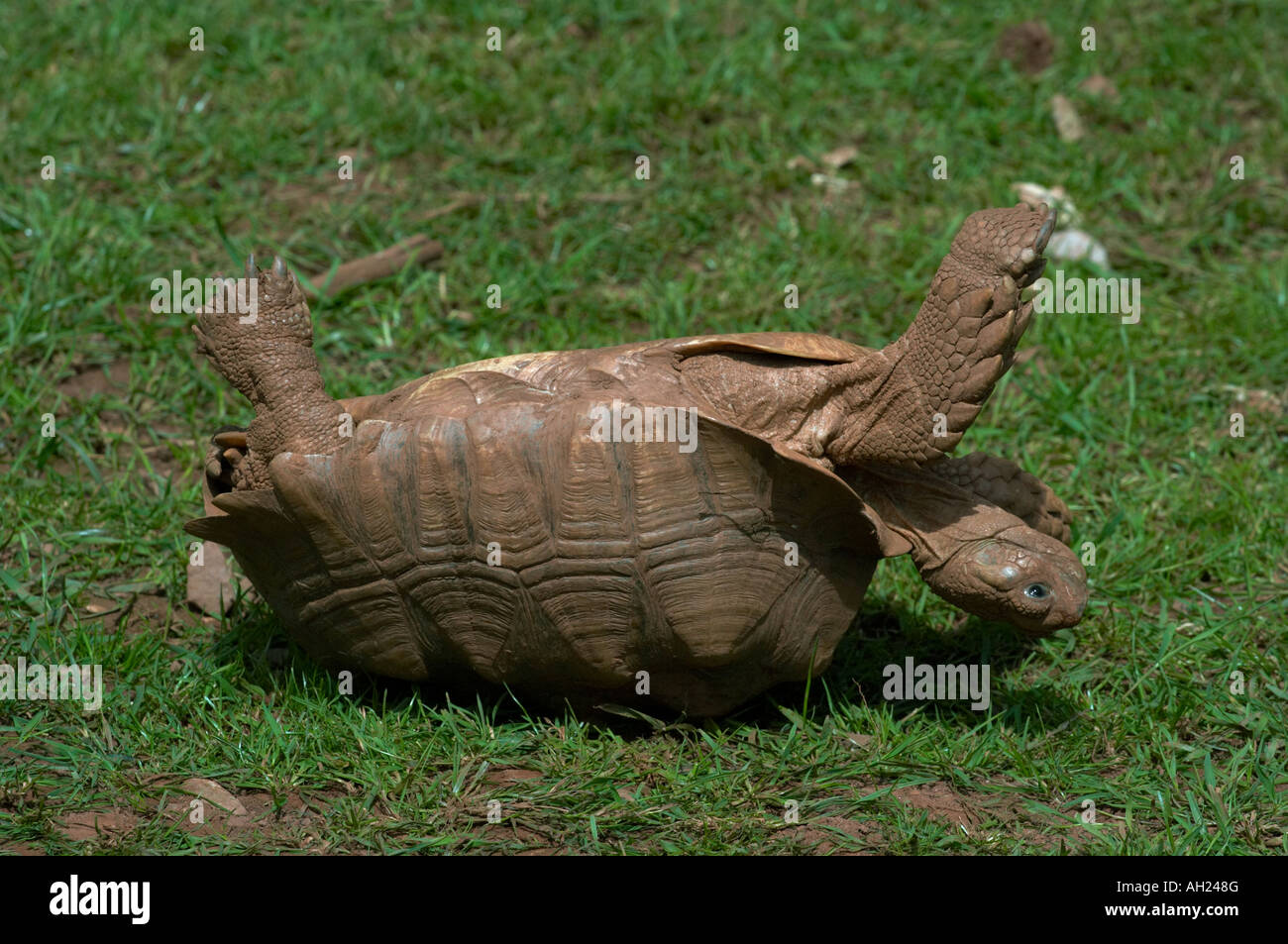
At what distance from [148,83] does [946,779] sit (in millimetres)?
5869

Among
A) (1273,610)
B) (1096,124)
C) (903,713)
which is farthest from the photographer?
(1096,124)

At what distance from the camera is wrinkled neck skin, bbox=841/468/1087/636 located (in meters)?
4.58

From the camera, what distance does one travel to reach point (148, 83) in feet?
25.8

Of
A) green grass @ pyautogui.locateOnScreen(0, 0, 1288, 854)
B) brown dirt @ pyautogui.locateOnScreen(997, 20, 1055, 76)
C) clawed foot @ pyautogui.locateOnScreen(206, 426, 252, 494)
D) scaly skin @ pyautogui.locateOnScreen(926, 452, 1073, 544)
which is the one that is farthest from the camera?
brown dirt @ pyautogui.locateOnScreen(997, 20, 1055, 76)

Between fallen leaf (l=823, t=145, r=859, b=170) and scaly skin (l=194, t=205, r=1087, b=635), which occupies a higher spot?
fallen leaf (l=823, t=145, r=859, b=170)

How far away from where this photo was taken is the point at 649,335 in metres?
6.82

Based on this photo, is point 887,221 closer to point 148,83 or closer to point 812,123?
point 812,123

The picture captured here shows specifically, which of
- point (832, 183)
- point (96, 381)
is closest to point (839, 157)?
point (832, 183)

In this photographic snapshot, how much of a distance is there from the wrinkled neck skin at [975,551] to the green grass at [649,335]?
0.52 metres

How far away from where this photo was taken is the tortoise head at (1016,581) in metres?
4.57

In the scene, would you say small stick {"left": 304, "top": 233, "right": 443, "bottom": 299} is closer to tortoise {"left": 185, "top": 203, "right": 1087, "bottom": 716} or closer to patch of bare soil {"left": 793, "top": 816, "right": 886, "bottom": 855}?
tortoise {"left": 185, "top": 203, "right": 1087, "bottom": 716}

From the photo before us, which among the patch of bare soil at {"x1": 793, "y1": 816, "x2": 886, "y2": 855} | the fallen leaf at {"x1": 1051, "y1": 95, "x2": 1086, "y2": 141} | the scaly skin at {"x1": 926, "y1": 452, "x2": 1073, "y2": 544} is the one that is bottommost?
the patch of bare soil at {"x1": 793, "y1": 816, "x2": 886, "y2": 855}

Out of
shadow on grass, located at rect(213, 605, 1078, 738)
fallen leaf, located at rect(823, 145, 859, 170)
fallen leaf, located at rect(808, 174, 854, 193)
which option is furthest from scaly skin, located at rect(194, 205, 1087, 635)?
fallen leaf, located at rect(823, 145, 859, 170)

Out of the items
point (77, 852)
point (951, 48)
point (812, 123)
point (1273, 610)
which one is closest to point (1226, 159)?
point (951, 48)
